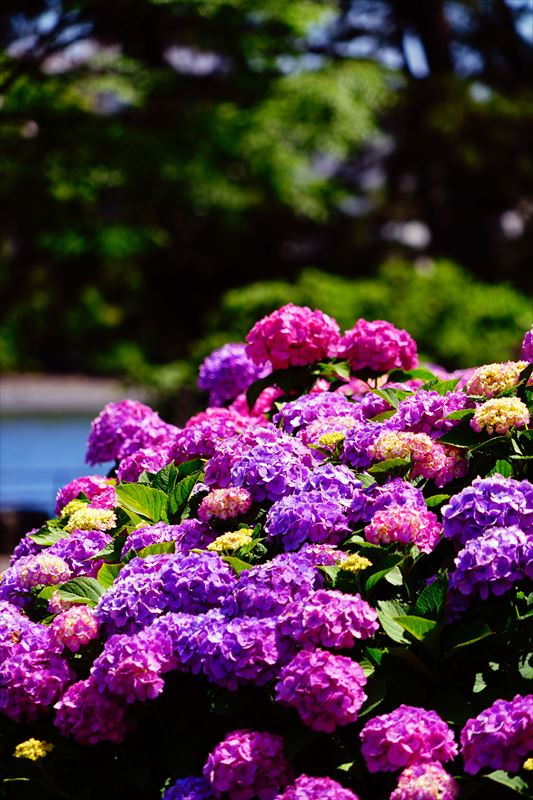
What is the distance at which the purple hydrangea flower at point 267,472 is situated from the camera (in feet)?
9.25

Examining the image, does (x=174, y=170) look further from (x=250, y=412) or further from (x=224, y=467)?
(x=224, y=467)

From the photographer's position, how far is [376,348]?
384cm

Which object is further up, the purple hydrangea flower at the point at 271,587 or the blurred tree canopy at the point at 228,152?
the blurred tree canopy at the point at 228,152

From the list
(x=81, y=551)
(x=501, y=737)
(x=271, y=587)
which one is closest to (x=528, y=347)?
(x=271, y=587)

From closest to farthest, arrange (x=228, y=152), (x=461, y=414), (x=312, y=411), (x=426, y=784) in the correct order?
(x=426, y=784) → (x=461, y=414) → (x=312, y=411) → (x=228, y=152)

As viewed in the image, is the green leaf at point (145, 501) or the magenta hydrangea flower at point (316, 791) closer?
the magenta hydrangea flower at point (316, 791)

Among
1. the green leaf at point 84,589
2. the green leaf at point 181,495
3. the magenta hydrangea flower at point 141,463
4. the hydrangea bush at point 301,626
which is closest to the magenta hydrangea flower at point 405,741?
the hydrangea bush at point 301,626

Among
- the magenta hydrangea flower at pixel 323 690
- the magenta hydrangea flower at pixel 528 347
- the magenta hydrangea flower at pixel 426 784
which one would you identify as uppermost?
the magenta hydrangea flower at pixel 528 347

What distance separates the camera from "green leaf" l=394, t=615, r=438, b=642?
7.77 ft

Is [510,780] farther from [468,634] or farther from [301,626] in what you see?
[301,626]

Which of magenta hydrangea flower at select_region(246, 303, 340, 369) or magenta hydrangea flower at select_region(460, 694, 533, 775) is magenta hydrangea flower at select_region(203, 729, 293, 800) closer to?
magenta hydrangea flower at select_region(460, 694, 533, 775)

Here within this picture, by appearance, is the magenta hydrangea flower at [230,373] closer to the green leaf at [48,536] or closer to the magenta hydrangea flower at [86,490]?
the magenta hydrangea flower at [86,490]

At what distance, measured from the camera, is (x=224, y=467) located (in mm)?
2963

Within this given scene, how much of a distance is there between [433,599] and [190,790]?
26.8 inches
